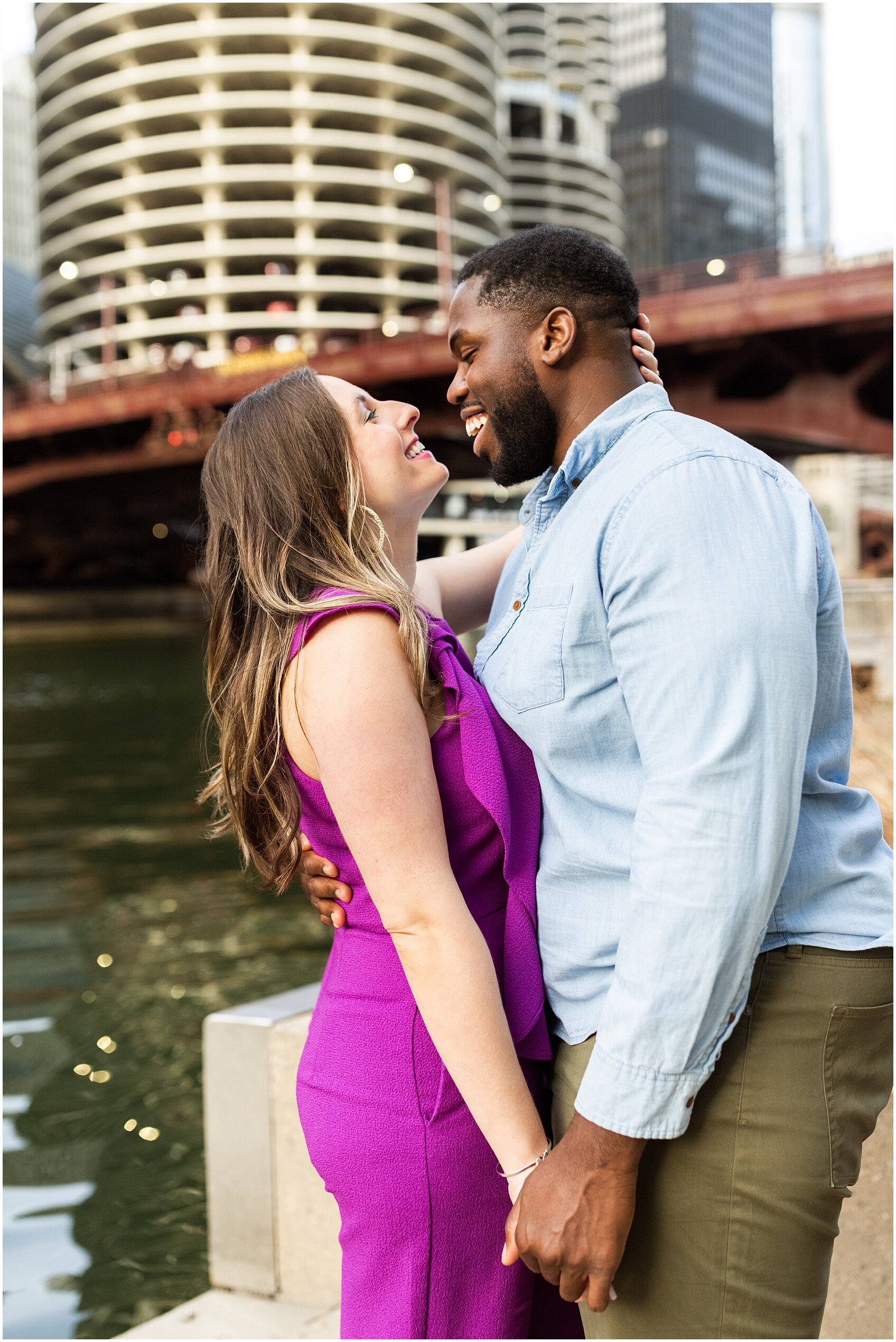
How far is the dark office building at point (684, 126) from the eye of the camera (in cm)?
11994

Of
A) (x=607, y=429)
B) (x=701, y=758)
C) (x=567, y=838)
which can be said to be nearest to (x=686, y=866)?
(x=701, y=758)

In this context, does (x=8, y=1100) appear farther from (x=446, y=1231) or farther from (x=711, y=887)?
(x=711, y=887)

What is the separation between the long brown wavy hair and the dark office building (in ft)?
402

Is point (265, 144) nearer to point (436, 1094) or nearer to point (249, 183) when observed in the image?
point (249, 183)

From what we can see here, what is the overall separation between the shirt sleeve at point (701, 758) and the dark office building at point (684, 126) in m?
123

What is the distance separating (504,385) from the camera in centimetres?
181

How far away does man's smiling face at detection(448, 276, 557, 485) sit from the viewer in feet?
5.87

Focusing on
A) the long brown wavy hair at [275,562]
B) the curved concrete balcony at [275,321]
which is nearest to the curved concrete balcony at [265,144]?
the curved concrete balcony at [275,321]

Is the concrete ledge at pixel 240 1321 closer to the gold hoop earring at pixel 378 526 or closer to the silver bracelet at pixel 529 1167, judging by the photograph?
the silver bracelet at pixel 529 1167

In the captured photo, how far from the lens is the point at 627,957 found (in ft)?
4.60

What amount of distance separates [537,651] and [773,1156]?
746 mm

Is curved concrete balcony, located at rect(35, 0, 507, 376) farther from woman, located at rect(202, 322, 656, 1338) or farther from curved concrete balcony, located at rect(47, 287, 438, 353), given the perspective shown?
woman, located at rect(202, 322, 656, 1338)

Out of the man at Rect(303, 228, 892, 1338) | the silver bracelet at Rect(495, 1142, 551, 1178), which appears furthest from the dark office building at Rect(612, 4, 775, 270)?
the silver bracelet at Rect(495, 1142, 551, 1178)

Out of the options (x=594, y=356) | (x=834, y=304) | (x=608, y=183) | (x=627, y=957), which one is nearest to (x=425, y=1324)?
(x=627, y=957)
